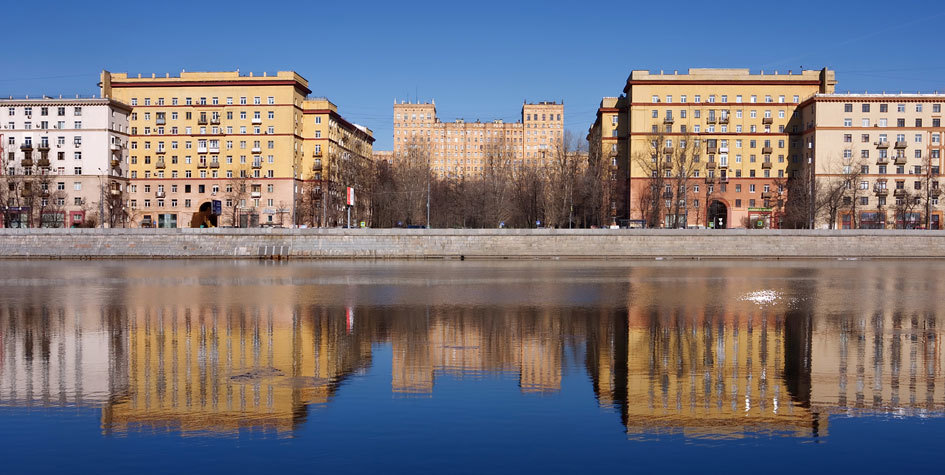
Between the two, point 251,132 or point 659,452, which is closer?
point 659,452

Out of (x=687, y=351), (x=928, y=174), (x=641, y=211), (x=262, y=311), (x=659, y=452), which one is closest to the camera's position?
(x=659, y=452)

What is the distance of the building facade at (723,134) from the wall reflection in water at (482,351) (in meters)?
72.9

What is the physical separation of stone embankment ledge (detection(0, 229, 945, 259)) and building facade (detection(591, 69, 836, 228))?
1122 inches

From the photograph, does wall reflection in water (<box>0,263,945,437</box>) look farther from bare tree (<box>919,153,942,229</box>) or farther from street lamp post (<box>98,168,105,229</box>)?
bare tree (<box>919,153,942,229</box>)

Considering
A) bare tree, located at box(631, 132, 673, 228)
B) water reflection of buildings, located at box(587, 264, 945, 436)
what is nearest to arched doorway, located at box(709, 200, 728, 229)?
bare tree, located at box(631, 132, 673, 228)

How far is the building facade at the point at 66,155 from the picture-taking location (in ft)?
338

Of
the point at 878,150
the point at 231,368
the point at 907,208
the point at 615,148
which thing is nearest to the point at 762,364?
the point at 231,368

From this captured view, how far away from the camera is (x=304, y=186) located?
4446 inches

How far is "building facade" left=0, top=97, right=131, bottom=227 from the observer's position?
338 feet

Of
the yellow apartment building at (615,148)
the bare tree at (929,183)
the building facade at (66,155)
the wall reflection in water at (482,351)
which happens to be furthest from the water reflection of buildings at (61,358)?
the bare tree at (929,183)

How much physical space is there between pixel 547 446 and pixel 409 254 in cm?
6363

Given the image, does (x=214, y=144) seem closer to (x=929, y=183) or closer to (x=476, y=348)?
(x=929, y=183)

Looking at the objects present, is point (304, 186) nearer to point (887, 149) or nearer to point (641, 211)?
point (641, 211)

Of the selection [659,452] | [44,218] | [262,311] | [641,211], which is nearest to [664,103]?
[641,211]
